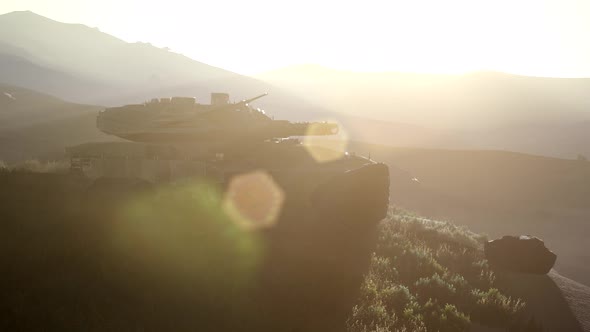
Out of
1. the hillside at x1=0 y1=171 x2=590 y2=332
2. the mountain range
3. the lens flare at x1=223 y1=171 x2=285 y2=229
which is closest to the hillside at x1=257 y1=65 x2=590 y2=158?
the mountain range

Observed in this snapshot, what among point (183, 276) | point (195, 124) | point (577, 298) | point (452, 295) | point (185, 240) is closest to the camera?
point (183, 276)

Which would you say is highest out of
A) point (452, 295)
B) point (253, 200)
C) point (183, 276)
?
point (253, 200)

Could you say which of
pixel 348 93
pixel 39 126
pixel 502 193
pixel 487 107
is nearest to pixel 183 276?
pixel 39 126

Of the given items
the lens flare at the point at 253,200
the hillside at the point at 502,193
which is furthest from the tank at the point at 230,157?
the hillside at the point at 502,193

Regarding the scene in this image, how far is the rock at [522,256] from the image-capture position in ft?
57.6

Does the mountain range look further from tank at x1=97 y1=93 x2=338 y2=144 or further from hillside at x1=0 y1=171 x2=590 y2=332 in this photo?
tank at x1=97 y1=93 x2=338 y2=144

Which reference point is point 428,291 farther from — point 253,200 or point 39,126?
point 39,126

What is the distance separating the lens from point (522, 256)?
17.7 meters

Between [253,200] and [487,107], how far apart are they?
164948mm

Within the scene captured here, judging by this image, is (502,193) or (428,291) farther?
(502,193)

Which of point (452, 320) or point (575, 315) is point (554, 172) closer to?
point (575, 315)

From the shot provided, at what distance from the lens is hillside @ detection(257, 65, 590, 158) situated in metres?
121

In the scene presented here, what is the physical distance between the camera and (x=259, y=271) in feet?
37.3

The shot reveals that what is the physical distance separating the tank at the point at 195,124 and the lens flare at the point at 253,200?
2208mm
